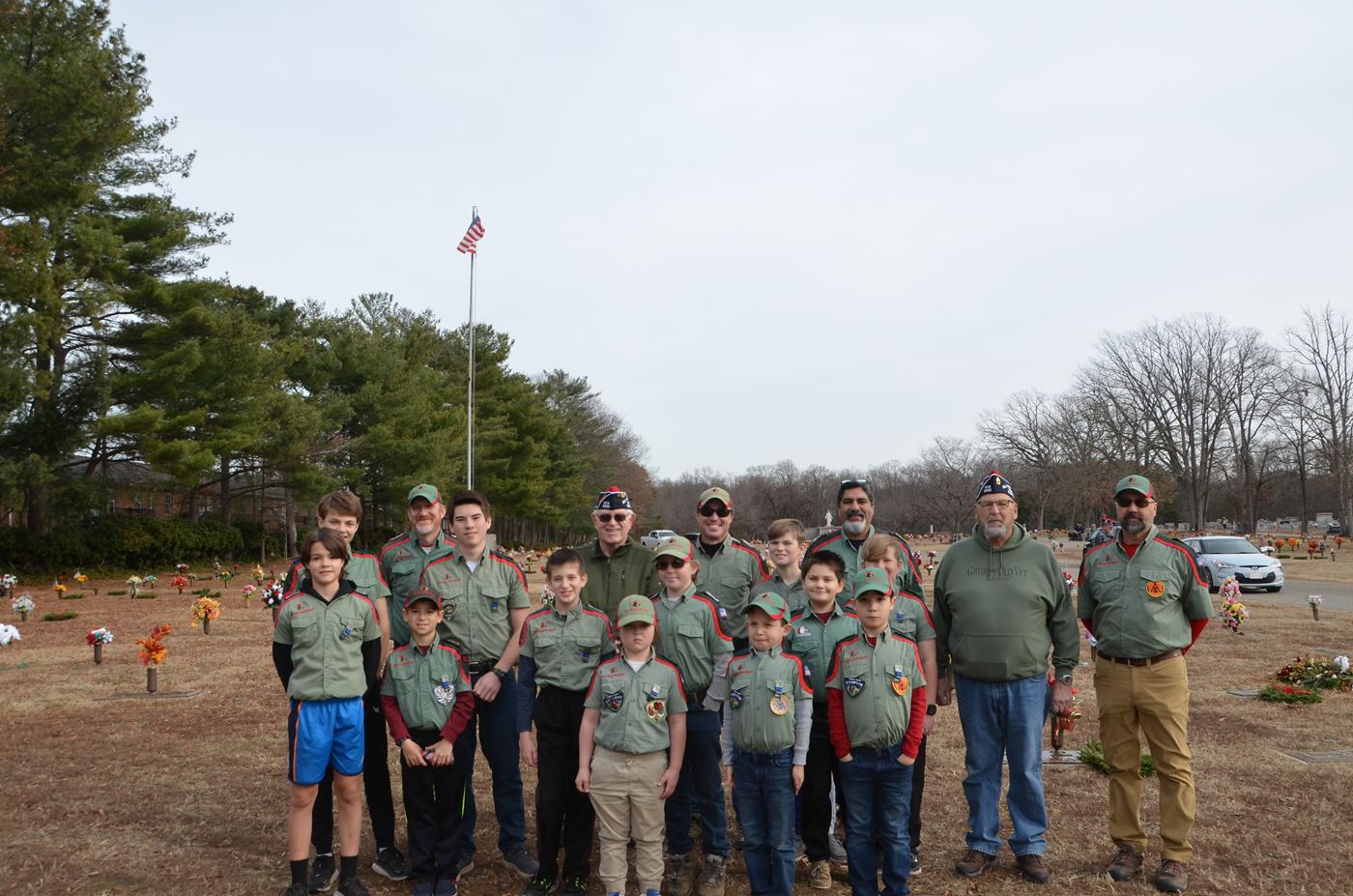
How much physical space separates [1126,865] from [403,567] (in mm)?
4115

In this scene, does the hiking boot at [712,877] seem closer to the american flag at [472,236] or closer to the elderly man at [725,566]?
the elderly man at [725,566]

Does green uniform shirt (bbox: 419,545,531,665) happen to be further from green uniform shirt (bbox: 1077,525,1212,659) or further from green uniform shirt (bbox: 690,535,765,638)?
green uniform shirt (bbox: 1077,525,1212,659)

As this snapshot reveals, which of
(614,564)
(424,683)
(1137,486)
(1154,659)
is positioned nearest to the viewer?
(424,683)

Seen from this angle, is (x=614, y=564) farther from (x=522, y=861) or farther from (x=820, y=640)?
(x=522, y=861)

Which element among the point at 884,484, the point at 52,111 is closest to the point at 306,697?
the point at 52,111

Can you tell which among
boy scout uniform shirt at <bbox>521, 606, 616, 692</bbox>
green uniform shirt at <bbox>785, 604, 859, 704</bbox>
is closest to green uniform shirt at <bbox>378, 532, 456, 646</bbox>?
boy scout uniform shirt at <bbox>521, 606, 616, 692</bbox>

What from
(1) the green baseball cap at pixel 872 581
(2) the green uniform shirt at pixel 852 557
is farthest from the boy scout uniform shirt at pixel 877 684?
(2) the green uniform shirt at pixel 852 557

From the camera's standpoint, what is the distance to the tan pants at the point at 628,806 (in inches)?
161

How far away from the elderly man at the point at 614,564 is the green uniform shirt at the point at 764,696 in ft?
2.62

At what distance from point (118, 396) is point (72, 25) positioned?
8.98 meters

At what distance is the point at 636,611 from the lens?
420 centimetres

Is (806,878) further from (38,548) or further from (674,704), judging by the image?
(38,548)

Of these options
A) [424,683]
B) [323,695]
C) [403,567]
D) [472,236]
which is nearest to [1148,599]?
[424,683]

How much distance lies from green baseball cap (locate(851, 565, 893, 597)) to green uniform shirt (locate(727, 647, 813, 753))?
0.46m
